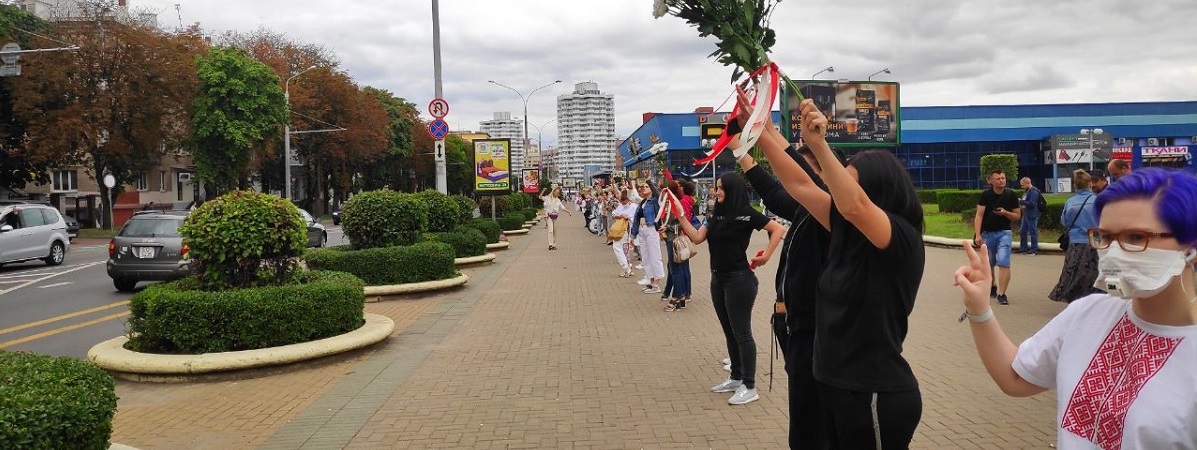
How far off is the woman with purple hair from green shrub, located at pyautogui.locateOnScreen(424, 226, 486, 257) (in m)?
15.3

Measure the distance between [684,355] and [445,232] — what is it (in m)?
10.8

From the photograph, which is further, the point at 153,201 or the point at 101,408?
the point at 153,201

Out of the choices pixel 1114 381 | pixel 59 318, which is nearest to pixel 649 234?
pixel 59 318

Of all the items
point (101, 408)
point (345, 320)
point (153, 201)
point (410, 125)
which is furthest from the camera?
point (410, 125)

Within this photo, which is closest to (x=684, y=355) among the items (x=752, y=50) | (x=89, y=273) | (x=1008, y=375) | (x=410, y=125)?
(x=752, y=50)

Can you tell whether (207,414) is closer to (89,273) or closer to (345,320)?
(345,320)

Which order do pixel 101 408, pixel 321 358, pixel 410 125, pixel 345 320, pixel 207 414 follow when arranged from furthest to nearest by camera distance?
pixel 410 125 < pixel 345 320 < pixel 321 358 < pixel 207 414 < pixel 101 408

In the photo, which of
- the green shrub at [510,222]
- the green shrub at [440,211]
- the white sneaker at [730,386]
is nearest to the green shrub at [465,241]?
the green shrub at [440,211]

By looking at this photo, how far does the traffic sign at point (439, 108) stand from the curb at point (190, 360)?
9746 millimetres

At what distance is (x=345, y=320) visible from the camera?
8.01 m

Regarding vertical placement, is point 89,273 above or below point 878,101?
below

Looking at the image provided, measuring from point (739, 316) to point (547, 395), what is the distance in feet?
5.06

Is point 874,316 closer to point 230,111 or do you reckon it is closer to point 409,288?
point 409,288

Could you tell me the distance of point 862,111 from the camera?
38406 mm
